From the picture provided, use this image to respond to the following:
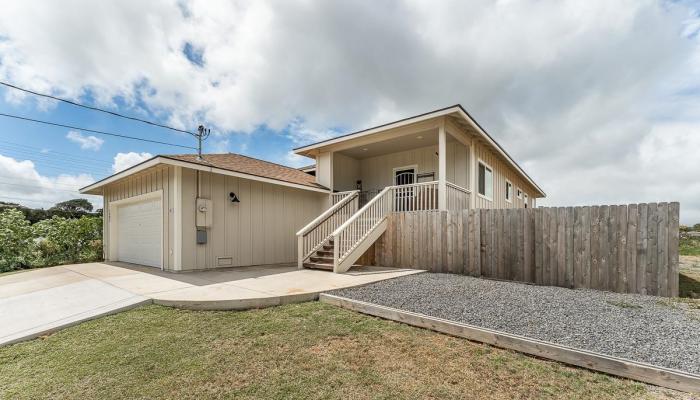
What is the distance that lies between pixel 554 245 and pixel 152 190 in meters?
10.4

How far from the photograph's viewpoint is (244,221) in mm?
8789

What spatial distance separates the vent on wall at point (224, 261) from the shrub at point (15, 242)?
27.5 ft

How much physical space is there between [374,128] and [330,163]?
2589 millimetres

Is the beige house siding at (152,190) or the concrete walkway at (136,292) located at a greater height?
the beige house siding at (152,190)

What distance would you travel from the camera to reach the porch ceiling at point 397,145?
9.85 metres

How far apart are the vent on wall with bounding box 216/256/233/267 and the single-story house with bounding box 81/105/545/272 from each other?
0.03 meters

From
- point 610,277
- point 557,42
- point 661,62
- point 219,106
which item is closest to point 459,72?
point 557,42

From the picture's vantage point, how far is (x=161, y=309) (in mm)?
4477

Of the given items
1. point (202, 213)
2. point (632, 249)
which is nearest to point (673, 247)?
point (632, 249)

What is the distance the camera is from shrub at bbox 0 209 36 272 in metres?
10.3

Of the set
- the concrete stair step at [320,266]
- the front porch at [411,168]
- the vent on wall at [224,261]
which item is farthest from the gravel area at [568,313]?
the vent on wall at [224,261]

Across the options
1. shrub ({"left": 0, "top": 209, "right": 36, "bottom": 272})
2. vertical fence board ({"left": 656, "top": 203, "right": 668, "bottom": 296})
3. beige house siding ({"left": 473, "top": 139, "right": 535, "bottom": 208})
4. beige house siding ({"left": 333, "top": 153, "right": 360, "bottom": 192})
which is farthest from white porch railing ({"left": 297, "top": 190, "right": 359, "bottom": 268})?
shrub ({"left": 0, "top": 209, "right": 36, "bottom": 272})

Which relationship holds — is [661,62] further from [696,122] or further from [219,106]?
[219,106]

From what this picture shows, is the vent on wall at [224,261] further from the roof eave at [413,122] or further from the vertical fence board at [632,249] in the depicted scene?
the vertical fence board at [632,249]
